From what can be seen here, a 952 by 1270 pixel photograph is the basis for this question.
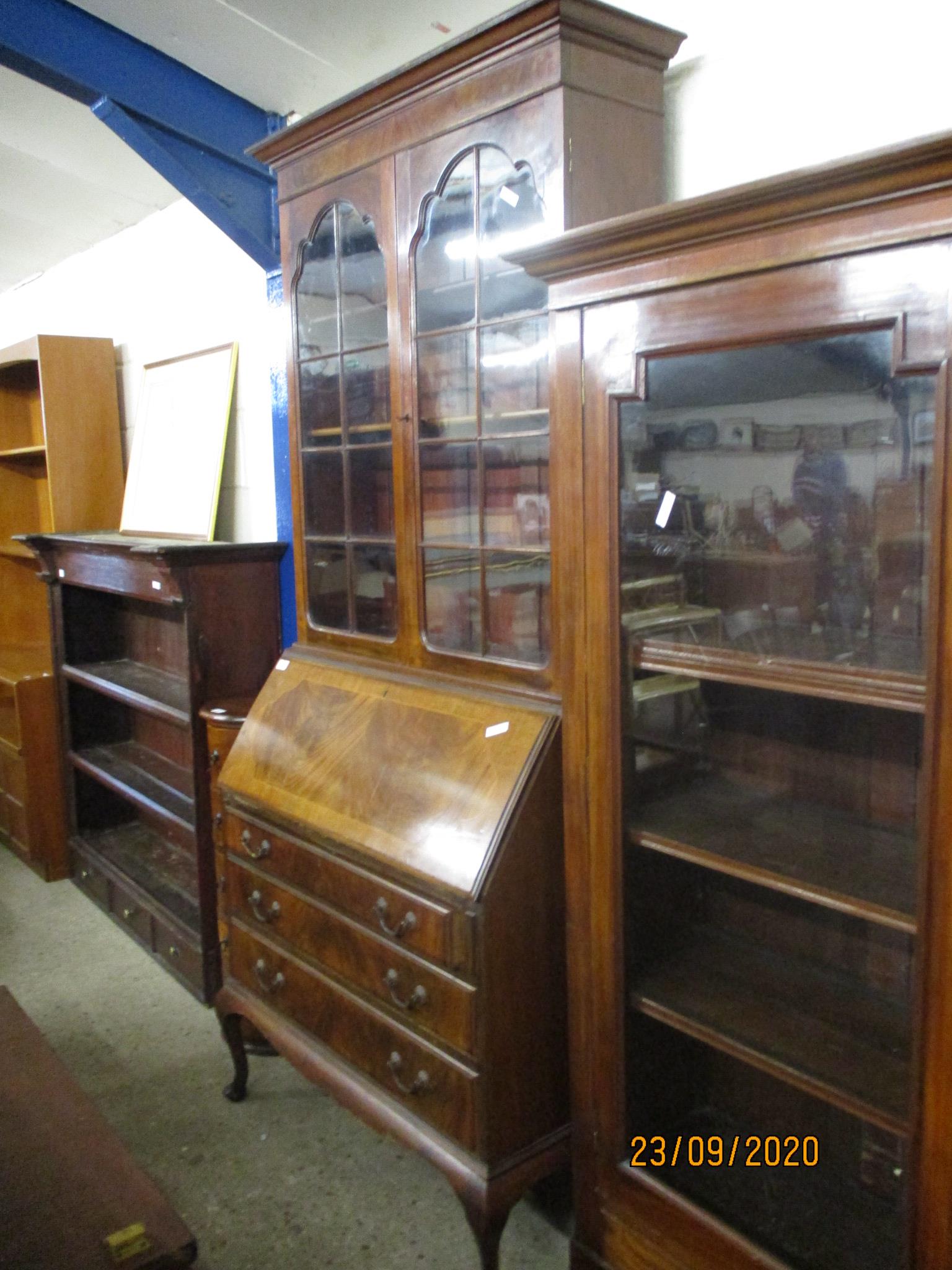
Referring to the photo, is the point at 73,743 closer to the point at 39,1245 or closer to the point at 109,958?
the point at 109,958

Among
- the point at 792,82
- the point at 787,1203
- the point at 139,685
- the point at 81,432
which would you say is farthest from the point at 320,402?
the point at 81,432

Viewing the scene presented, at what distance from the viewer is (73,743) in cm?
359

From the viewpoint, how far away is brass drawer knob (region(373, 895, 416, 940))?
1.68 metres

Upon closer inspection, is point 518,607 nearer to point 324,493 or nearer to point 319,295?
Answer: point 324,493

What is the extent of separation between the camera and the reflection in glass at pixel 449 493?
5.97ft

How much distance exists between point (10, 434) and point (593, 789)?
3636mm

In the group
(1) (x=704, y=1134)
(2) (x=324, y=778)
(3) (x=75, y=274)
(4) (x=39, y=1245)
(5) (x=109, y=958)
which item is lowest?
(5) (x=109, y=958)

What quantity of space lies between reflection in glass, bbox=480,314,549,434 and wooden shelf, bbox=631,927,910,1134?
3.09 ft

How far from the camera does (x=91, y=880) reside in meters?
3.49

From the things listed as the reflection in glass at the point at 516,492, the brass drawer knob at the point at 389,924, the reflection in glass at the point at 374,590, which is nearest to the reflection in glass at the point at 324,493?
the reflection in glass at the point at 374,590

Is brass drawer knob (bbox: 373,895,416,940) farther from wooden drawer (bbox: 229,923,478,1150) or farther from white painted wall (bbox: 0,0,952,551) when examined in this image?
white painted wall (bbox: 0,0,952,551)

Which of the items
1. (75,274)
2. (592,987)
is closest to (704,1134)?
(592,987)

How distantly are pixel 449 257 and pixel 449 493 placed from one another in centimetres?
43
